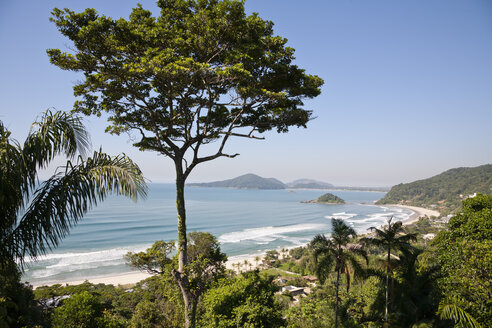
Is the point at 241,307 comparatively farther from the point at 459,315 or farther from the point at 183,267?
the point at 459,315

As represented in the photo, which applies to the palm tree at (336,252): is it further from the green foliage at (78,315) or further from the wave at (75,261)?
the wave at (75,261)

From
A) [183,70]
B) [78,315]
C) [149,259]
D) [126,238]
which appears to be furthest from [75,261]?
[183,70]

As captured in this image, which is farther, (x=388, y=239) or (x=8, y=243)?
(x=388, y=239)

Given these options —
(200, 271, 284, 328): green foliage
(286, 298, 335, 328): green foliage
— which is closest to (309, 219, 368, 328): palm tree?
(286, 298, 335, 328): green foliage

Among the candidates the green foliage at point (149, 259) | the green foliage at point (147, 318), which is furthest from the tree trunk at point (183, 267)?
the green foliage at point (147, 318)

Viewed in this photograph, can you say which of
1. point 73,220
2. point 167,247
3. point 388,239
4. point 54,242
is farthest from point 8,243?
point 388,239

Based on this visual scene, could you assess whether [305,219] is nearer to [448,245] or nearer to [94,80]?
[448,245]

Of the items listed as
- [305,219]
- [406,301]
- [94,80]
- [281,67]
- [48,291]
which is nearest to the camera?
[94,80]
